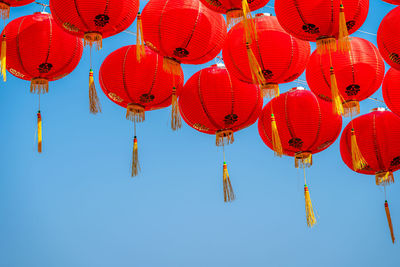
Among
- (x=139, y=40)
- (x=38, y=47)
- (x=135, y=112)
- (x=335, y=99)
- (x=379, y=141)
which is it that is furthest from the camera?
(x=379, y=141)

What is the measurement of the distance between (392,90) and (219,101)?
1.16 metres

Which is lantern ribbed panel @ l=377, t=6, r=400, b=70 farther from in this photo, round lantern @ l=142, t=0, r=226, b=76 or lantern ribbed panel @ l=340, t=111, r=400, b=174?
round lantern @ l=142, t=0, r=226, b=76

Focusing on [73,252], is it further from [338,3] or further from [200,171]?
[338,3]

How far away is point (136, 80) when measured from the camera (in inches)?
166

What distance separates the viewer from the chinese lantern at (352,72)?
4.23m

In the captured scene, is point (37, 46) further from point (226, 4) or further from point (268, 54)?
point (268, 54)

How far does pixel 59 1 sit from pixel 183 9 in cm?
73

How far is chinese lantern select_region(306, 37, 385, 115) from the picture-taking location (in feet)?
13.9

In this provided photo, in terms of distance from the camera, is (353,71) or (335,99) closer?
(335,99)

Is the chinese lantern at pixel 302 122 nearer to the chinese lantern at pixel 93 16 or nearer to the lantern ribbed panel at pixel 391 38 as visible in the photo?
the lantern ribbed panel at pixel 391 38

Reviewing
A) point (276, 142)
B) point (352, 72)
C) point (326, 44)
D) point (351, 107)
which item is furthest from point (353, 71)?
point (276, 142)

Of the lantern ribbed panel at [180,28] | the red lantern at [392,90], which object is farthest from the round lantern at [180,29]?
the red lantern at [392,90]

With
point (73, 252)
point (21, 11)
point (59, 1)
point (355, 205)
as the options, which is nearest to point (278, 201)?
point (355, 205)

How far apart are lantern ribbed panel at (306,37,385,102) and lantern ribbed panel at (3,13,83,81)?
1653 millimetres
